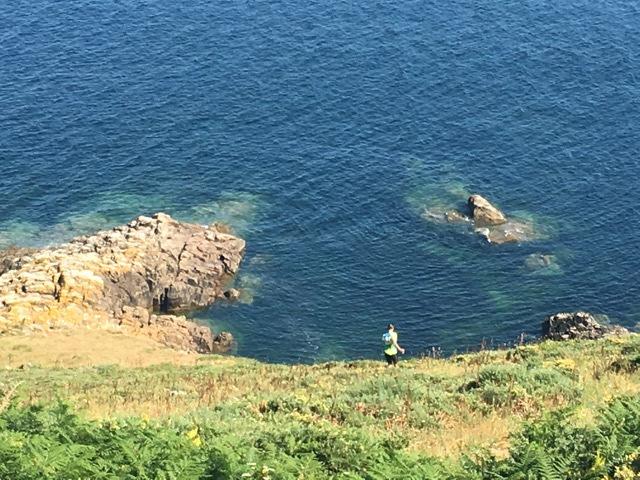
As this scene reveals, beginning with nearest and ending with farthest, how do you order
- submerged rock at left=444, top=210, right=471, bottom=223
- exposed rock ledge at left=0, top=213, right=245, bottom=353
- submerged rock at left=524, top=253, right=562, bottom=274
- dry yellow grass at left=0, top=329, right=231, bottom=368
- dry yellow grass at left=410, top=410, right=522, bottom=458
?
dry yellow grass at left=410, top=410, right=522, bottom=458, dry yellow grass at left=0, top=329, right=231, bottom=368, exposed rock ledge at left=0, top=213, right=245, bottom=353, submerged rock at left=524, top=253, right=562, bottom=274, submerged rock at left=444, top=210, right=471, bottom=223

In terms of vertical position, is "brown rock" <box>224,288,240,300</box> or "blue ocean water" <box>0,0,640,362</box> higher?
"blue ocean water" <box>0,0,640,362</box>

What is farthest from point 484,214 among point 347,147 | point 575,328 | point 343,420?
point 343,420

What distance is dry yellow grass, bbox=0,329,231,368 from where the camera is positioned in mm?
48344

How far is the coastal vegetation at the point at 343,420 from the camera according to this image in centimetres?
1595

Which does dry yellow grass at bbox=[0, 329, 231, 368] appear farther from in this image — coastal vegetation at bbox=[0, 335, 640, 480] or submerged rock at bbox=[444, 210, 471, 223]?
submerged rock at bbox=[444, 210, 471, 223]

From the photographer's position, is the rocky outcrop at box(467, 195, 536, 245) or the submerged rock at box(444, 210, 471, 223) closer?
the rocky outcrop at box(467, 195, 536, 245)

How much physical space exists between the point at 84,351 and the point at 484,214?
101 ft

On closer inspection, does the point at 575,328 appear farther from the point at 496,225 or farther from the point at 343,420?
the point at 343,420

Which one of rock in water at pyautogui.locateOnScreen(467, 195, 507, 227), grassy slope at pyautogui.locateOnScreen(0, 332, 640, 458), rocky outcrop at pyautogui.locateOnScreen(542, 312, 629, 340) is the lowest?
grassy slope at pyautogui.locateOnScreen(0, 332, 640, 458)

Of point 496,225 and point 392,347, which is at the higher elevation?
point 496,225

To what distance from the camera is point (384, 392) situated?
2741 centimetres

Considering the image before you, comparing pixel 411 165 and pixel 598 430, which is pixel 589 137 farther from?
pixel 598 430

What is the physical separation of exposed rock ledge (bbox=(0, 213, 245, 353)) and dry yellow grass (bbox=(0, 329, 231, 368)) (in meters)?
1.69

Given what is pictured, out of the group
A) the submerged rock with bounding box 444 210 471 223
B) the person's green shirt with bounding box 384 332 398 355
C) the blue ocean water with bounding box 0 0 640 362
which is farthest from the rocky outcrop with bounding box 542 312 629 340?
the person's green shirt with bounding box 384 332 398 355
